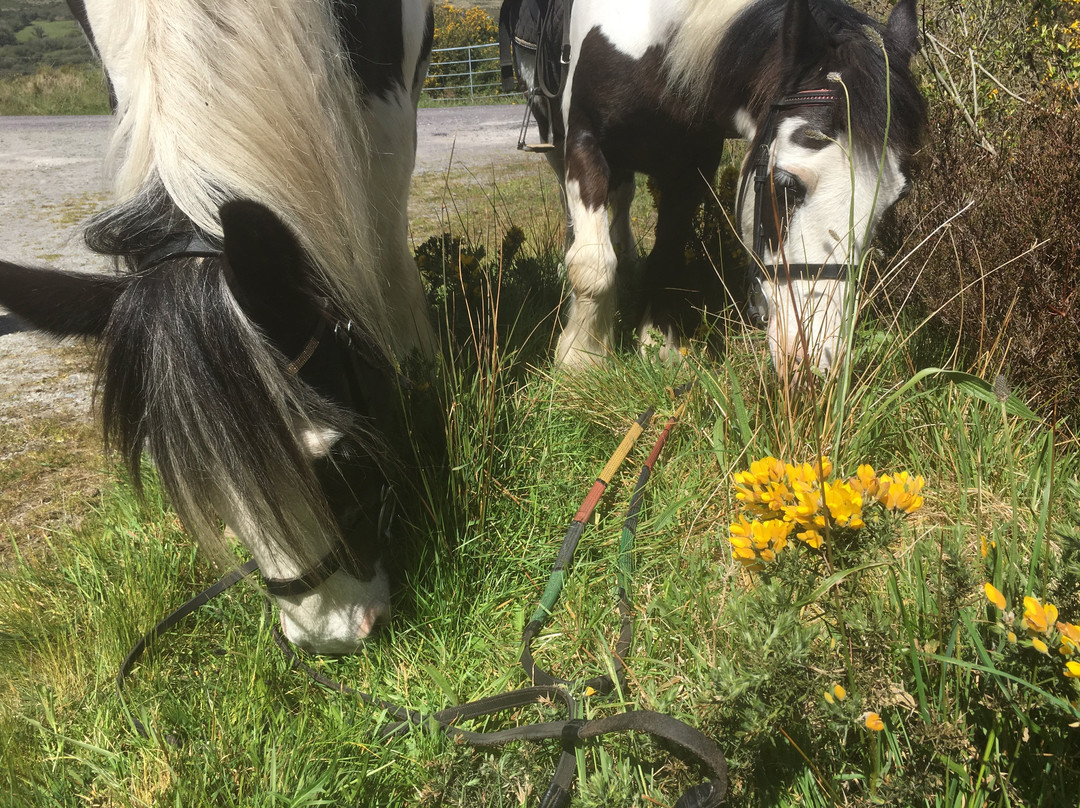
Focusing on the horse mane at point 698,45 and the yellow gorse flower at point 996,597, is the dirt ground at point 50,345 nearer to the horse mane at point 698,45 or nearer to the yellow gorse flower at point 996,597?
the horse mane at point 698,45

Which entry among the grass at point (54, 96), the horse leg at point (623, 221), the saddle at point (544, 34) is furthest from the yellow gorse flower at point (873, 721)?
the grass at point (54, 96)

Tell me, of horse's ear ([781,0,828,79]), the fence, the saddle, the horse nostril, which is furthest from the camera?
the fence

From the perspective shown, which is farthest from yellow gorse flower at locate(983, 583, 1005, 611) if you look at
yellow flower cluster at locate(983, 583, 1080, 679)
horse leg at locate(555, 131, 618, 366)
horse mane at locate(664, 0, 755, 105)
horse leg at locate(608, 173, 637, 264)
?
horse leg at locate(608, 173, 637, 264)

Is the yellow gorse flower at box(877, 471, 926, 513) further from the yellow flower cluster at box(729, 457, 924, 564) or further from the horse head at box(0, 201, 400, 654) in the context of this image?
the horse head at box(0, 201, 400, 654)

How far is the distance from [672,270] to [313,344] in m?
2.44

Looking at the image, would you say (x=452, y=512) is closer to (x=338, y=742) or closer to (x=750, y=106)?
(x=338, y=742)

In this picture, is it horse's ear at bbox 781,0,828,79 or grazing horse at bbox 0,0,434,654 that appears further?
horse's ear at bbox 781,0,828,79

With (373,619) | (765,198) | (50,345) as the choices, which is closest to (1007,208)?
(765,198)

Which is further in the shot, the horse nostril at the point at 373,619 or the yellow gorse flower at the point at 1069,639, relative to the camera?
the horse nostril at the point at 373,619

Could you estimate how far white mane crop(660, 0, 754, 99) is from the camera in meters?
2.78

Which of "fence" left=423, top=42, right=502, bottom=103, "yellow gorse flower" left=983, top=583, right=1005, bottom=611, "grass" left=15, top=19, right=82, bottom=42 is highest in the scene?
"grass" left=15, top=19, right=82, bottom=42

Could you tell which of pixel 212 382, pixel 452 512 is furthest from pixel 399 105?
pixel 212 382

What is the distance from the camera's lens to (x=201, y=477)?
1.46 metres

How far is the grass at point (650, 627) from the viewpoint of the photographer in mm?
1281
